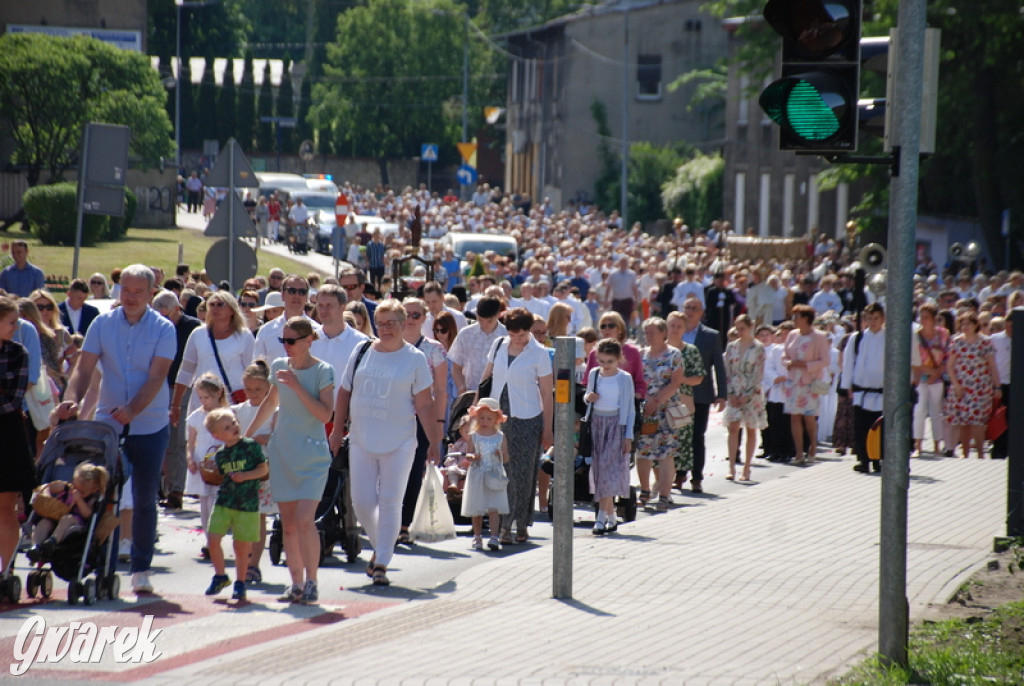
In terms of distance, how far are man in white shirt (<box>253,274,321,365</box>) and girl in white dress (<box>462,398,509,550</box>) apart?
1596mm

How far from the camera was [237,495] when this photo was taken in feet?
28.8

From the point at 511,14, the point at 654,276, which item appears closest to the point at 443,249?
the point at 654,276

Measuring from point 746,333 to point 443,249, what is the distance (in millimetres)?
20013

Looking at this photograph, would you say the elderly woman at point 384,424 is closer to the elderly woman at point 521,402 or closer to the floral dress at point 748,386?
the elderly woman at point 521,402

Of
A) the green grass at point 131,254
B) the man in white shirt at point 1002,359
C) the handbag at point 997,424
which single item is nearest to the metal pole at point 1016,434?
the handbag at point 997,424

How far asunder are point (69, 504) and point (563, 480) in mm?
2834

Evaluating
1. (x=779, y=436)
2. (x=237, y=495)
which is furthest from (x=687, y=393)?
(x=237, y=495)

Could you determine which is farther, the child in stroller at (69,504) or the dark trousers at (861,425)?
the dark trousers at (861,425)

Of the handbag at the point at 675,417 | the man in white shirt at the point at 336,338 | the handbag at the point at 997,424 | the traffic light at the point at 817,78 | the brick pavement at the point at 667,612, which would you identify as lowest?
the brick pavement at the point at 667,612

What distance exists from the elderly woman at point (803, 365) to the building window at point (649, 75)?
55.1 metres

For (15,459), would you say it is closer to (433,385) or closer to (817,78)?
(433,385)

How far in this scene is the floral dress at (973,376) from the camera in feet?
55.1

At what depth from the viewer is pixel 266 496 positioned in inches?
370

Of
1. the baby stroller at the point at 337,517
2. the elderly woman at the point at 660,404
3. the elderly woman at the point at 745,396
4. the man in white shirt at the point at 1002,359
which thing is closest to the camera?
the baby stroller at the point at 337,517
